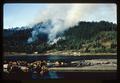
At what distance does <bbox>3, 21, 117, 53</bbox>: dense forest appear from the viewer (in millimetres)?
2289

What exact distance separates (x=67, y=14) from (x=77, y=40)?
25 centimetres

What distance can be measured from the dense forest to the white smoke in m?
0.05

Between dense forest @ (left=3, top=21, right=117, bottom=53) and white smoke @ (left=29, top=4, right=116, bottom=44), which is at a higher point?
white smoke @ (left=29, top=4, right=116, bottom=44)

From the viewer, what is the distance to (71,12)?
2.29 meters

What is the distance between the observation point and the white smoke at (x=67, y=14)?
2.29 metres

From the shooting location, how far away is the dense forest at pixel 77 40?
7.51 ft

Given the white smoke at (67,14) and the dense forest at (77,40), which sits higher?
the white smoke at (67,14)

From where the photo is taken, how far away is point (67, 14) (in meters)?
2.30

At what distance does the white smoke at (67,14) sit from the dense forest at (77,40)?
5cm

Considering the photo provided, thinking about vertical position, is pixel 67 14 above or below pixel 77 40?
above

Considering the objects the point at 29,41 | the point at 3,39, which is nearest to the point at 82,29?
the point at 29,41

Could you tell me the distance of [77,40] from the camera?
7.52ft

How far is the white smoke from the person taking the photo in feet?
7.52

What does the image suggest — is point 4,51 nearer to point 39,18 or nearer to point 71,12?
point 39,18
